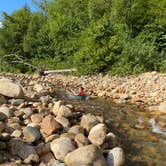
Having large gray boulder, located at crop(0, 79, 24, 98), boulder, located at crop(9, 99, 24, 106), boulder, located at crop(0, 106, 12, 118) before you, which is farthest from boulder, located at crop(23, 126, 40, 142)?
large gray boulder, located at crop(0, 79, 24, 98)

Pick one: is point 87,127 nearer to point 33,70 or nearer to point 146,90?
point 146,90

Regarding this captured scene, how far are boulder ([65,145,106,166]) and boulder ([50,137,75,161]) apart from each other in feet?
0.99

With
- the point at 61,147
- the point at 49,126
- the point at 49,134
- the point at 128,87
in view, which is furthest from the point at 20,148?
the point at 128,87

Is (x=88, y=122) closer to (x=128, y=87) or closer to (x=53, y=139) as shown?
(x=53, y=139)

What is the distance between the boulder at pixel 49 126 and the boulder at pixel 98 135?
29.9 inches

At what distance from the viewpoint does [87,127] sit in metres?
9.10

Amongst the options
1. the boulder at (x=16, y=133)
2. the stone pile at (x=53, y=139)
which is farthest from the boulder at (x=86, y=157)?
the boulder at (x=16, y=133)

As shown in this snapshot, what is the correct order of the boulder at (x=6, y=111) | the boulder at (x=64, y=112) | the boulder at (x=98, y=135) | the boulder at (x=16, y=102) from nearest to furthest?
the boulder at (x=98, y=135), the boulder at (x=6, y=111), the boulder at (x=64, y=112), the boulder at (x=16, y=102)

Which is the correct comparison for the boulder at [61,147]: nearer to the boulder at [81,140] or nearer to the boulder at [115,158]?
the boulder at [81,140]

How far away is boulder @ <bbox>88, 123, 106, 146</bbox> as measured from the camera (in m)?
8.27

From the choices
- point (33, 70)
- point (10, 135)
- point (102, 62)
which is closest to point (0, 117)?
point (10, 135)

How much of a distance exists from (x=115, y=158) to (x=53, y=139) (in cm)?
142

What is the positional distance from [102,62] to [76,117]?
477 inches

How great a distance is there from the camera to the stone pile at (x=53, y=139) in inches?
281
